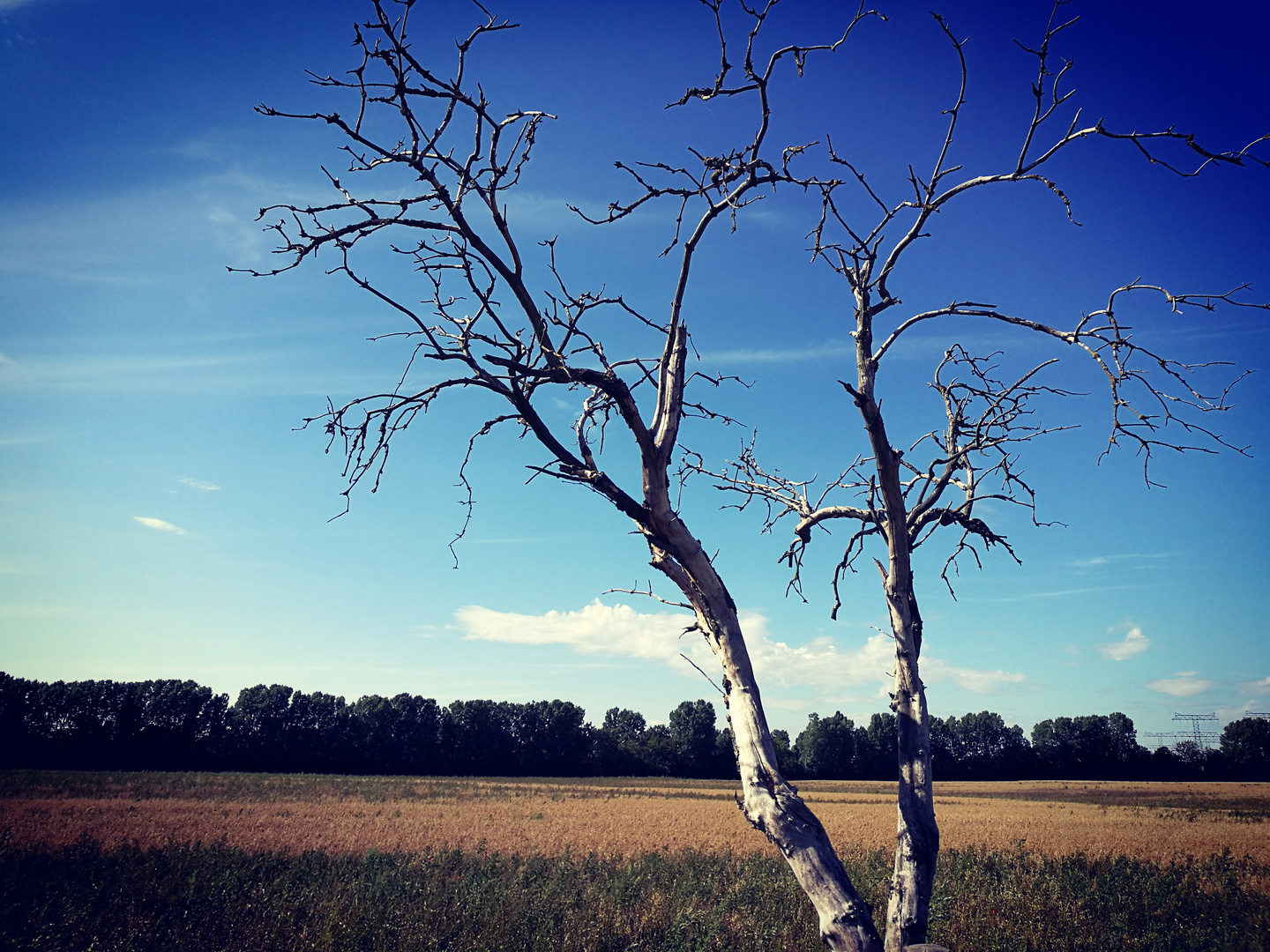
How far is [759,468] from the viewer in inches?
227

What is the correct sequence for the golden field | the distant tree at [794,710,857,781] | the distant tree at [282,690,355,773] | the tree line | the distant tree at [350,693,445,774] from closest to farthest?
1. the golden field
2. the tree line
3. the distant tree at [282,690,355,773]
4. the distant tree at [350,693,445,774]
5. the distant tree at [794,710,857,781]

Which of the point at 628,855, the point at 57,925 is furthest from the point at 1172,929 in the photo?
the point at 57,925

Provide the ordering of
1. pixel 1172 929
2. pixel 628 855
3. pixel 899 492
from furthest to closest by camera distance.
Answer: pixel 628 855 < pixel 1172 929 < pixel 899 492

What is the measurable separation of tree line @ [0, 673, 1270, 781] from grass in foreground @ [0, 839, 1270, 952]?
54170mm

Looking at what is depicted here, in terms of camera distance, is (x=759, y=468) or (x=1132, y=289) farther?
(x=759, y=468)

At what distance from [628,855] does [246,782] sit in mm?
34972

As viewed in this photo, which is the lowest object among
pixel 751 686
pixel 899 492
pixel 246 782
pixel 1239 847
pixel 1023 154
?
pixel 246 782

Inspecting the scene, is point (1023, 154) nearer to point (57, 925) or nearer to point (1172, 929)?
point (1172, 929)

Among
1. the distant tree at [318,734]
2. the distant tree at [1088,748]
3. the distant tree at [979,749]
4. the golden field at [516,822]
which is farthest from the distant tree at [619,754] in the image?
the distant tree at [1088,748]

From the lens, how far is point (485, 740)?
7962 centimetres

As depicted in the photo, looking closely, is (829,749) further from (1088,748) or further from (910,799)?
(910,799)

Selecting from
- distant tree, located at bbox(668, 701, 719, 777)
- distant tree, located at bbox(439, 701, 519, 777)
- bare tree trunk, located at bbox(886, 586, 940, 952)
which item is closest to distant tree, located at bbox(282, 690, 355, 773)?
distant tree, located at bbox(439, 701, 519, 777)

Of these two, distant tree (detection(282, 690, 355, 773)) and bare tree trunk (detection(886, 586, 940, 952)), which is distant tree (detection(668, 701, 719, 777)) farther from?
bare tree trunk (detection(886, 586, 940, 952))

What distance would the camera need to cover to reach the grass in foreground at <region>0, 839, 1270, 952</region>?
26.9 ft
